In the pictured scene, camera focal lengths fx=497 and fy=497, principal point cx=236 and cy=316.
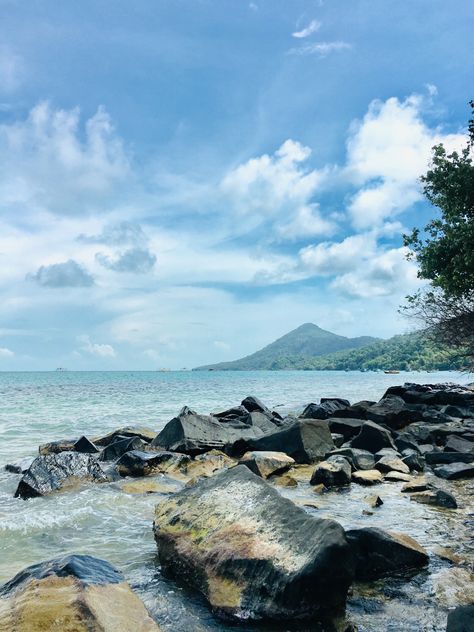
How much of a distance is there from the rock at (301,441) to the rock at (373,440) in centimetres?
85

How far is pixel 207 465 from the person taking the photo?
12555mm

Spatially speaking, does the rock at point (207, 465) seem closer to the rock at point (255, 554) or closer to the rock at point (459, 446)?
the rock at point (459, 446)

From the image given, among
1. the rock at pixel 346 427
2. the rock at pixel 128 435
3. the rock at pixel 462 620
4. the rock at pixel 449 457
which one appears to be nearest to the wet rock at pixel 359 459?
the rock at pixel 449 457

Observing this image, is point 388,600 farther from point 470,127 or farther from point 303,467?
point 470,127

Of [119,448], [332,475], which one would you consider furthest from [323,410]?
[332,475]

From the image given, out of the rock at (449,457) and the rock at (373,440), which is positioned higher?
the rock at (373,440)

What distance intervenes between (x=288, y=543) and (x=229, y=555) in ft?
2.02

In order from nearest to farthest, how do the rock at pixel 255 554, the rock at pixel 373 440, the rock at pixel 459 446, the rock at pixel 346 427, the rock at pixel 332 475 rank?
the rock at pixel 255 554
the rock at pixel 332 475
the rock at pixel 459 446
the rock at pixel 373 440
the rock at pixel 346 427

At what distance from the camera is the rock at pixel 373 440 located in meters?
13.7

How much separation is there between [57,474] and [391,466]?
7.47 metres

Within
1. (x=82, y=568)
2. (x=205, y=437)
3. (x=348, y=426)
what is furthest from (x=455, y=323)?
(x=82, y=568)

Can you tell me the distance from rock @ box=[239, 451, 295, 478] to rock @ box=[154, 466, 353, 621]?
4.77 m

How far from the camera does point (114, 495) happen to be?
9.89m

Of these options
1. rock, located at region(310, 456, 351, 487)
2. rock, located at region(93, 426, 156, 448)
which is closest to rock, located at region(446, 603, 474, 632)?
rock, located at region(310, 456, 351, 487)
